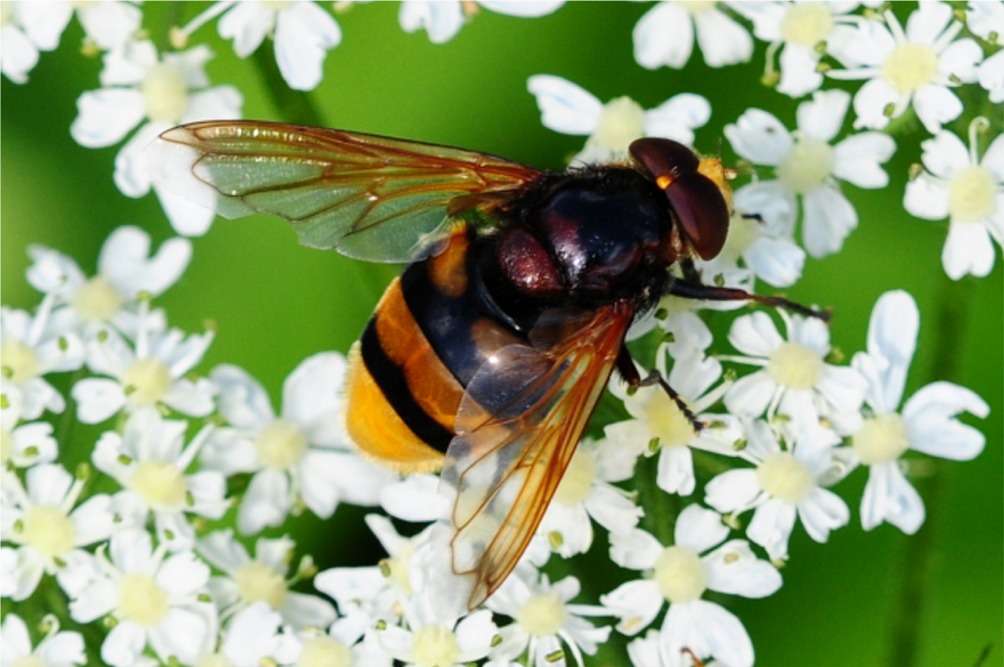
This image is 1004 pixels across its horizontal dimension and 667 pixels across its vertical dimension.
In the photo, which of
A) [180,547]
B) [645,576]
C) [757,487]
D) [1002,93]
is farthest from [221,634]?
[1002,93]

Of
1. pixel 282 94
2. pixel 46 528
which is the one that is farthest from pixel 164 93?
pixel 46 528

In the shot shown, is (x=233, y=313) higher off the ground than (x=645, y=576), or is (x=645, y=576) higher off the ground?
(x=233, y=313)

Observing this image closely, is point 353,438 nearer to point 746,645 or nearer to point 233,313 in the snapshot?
point 746,645

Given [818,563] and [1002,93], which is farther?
[818,563]

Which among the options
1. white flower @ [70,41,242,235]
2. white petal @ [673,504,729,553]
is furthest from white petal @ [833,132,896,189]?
white flower @ [70,41,242,235]

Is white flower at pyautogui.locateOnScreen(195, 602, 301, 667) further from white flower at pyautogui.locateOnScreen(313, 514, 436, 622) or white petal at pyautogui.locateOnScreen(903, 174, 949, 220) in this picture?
white petal at pyautogui.locateOnScreen(903, 174, 949, 220)
